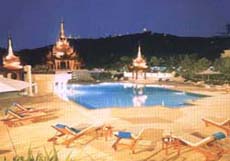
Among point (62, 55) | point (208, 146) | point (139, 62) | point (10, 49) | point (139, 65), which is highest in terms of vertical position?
point (10, 49)

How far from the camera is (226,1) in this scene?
13734mm

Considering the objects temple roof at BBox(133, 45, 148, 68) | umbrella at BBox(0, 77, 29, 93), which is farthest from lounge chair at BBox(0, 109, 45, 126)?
temple roof at BBox(133, 45, 148, 68)

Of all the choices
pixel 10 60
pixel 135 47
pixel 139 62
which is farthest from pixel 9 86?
pixel 135 47

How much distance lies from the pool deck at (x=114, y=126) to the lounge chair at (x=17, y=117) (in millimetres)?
132

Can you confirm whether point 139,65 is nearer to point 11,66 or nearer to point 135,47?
point 135,47

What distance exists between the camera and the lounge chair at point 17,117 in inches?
303

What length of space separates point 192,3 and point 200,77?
263 cm

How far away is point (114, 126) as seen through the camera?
7629 millimetres

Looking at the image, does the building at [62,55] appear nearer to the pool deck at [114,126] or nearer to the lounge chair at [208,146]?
the pool deck at [114,126]

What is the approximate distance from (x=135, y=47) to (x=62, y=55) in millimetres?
3123

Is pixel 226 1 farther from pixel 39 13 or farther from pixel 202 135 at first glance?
pixel 202 135

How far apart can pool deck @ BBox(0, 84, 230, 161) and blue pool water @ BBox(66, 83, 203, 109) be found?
30.1 inches

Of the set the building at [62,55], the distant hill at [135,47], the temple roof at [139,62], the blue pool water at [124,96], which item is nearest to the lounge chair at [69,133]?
the blue pool water at [124,96]

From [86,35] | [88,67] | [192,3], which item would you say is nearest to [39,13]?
[86,35]
